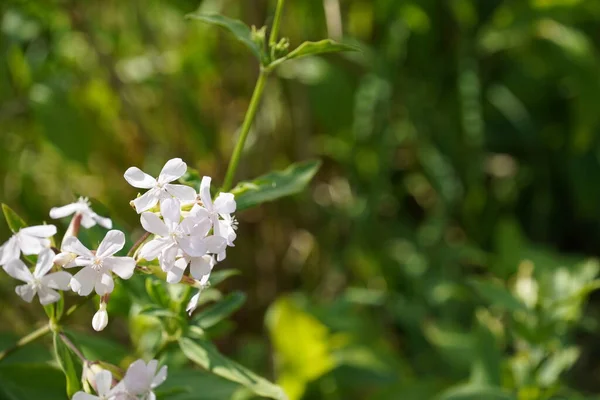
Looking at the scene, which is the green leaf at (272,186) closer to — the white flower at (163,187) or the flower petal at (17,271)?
the white flower at (163,187)

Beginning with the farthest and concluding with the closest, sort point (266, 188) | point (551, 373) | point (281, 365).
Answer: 1. point (281, 365)
2. point (551, 373)
3. point (266, 188)

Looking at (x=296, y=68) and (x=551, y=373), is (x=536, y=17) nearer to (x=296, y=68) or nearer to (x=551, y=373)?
(x=296, y=68)

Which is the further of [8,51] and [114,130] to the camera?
[114,130]

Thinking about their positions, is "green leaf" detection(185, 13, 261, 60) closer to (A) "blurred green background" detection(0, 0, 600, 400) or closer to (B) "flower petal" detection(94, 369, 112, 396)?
(B) "flower petal" detection(94, 369, 112, 396)

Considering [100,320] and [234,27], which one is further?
[234,27]

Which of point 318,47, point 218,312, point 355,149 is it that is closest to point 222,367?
point 218,312

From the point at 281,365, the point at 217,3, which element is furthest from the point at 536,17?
the point at 281,365

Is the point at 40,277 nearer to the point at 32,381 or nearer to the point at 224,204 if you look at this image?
the point at 224,204
